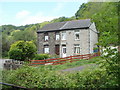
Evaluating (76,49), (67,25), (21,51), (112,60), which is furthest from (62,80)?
(67,25)

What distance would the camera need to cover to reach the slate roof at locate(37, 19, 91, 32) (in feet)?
30.9

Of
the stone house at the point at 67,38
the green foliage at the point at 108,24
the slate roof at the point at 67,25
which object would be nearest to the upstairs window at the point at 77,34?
the stone house at the point at 67,38

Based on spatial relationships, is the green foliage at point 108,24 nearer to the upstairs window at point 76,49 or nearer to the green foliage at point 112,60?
the green foliage at point 112,60

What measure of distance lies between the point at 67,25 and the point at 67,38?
38.4 inches

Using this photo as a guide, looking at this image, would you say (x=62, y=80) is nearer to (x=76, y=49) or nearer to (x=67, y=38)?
(x=76, y=49)

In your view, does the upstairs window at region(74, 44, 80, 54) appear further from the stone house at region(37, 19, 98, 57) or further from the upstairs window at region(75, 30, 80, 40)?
the upstairs window at region(75, 30, 80, 40)

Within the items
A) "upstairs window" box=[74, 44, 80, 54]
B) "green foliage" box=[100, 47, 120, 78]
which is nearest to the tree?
"upstairs window" box=[74, 44, 80, 54]

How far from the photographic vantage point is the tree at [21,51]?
6594mm

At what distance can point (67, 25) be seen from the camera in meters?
10.1

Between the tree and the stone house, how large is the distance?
3474 mm

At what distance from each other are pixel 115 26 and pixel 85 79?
1.75m

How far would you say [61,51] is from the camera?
10.3 metres

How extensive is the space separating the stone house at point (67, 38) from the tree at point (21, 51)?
3.47 meters

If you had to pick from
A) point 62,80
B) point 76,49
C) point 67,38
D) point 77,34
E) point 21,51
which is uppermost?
point 77,34
